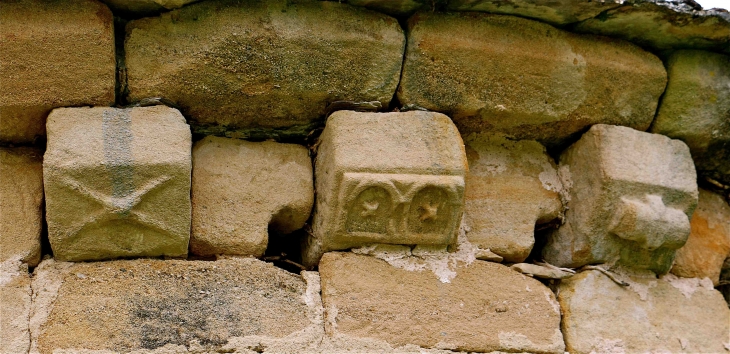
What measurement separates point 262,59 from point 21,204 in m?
0.69

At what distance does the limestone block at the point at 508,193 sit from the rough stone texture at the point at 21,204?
1136mm

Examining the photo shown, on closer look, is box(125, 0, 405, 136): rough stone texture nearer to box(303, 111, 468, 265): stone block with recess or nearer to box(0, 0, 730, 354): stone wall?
box(0, 0, 730, 354): stone wall

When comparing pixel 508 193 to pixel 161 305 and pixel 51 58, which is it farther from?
pixel 51 58

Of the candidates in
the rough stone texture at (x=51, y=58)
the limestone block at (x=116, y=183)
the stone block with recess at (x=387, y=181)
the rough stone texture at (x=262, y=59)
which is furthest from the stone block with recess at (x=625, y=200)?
the rough stone texture at (x=51, y=58)

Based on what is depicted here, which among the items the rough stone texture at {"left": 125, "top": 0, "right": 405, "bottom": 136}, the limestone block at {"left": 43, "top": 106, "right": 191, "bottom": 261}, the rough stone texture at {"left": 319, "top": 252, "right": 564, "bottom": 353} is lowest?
the rough stone texture at {"left": 319, "top": 252, "right": 564, "bottom": 353}

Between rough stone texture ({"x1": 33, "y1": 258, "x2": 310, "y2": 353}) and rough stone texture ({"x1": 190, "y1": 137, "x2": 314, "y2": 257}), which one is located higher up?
rough stone texture ({"x1": 190, "y1": 137, "x2": 314, "y2": 257})

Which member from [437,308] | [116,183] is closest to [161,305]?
[116,183]

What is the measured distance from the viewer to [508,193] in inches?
98.3

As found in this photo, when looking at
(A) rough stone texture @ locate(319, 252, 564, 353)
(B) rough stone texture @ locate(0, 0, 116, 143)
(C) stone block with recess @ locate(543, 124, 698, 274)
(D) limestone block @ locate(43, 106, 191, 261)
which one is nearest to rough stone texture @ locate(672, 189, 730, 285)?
(C) stone block with recess @ locate(543, 124, 698, 274)

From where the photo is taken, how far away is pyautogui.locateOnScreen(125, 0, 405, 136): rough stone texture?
217cm

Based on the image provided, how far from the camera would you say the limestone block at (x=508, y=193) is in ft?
8.01

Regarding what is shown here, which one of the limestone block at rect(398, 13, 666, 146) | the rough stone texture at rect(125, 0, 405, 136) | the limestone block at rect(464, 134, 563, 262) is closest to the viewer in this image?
the rough stone texture at rect(125, 0, 405, 136)

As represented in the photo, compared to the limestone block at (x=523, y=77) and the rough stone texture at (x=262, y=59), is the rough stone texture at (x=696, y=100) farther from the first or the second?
the rough stone texture at (x=262, y=59)

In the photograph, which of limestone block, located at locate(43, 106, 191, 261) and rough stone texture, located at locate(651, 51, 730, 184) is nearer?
limestone block, located at locate(43, 106, 191, 261)
